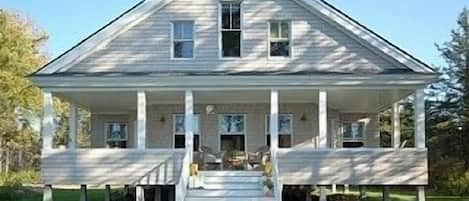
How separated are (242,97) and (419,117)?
5.38m

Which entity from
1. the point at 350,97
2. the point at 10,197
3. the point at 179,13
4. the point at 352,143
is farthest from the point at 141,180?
the point at 10,197

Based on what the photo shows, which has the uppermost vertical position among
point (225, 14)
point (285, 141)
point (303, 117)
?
point (225, 14)

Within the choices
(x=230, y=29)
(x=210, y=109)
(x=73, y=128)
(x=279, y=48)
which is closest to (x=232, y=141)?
(x=210, y=109)

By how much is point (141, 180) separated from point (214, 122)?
4310mm

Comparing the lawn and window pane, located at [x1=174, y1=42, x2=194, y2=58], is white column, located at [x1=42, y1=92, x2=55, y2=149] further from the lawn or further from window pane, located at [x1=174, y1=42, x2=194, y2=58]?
the lawn

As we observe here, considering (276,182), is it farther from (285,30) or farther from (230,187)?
(285,30)

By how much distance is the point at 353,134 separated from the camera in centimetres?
2547

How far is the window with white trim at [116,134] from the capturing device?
24.9 meters

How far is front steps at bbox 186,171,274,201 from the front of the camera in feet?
54.4

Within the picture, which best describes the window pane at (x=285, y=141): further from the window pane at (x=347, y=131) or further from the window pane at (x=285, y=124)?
the window pane at (x=347, y=131)

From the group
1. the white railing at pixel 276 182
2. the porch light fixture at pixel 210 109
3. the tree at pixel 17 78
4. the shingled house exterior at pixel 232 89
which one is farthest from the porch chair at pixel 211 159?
the tree at pixel 17 78

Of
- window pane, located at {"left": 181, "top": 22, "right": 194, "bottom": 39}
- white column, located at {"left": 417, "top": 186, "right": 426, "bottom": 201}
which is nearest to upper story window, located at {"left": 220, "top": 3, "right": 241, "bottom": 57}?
window pane, located at {"left": 181, "top": 22, "right": 194, "bottom": 39}

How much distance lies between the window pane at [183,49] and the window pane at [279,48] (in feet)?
7.63

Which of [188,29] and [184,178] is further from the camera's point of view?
[188,29]
